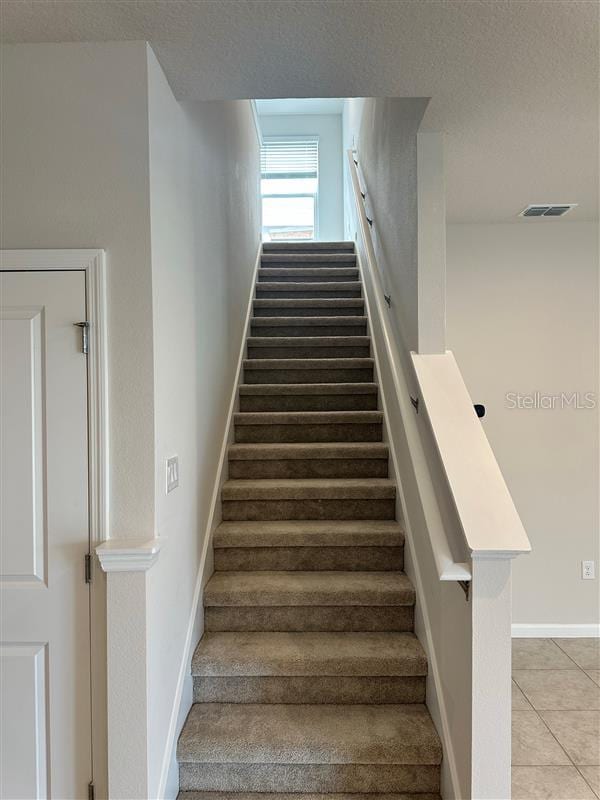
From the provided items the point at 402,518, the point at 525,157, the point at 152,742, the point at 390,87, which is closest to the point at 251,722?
the point at 152,742

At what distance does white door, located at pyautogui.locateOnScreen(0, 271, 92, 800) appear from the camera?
1.64 m

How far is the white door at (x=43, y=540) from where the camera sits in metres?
1.64

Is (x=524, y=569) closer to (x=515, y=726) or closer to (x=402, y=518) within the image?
(x=515, y=726)

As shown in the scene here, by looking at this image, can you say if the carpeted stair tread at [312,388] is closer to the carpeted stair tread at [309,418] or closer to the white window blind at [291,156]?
the carpeted stair tread at [309,418]

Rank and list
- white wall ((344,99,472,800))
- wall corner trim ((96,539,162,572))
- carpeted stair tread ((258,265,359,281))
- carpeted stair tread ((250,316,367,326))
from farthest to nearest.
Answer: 1. carpeted stair tread ((258,265,359,281))
2. carpeted stair tread ((250,316,367,326))
3. white wall ((344,99,472,800))
4. wall corner trim ((96,539,162,572))

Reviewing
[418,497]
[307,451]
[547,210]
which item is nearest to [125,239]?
[418,497]

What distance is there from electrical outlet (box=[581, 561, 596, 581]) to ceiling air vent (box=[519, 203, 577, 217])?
218cm

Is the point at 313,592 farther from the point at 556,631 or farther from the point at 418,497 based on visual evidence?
the point at 556,631

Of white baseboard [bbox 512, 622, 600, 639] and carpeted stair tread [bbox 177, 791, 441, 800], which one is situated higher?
carpeted stair tread [bbox 177, 791, 441, 800]

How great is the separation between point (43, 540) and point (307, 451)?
158cm

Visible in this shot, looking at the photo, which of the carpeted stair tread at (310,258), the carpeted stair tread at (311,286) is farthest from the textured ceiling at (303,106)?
the carpeted stair tread at (311,286)

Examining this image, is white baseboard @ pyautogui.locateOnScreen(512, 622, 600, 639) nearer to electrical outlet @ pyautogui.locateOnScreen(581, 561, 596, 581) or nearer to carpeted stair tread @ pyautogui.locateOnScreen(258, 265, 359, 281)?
electrical outlet @ pyautogui.locateOnScreen(581, 561, 596, 581)

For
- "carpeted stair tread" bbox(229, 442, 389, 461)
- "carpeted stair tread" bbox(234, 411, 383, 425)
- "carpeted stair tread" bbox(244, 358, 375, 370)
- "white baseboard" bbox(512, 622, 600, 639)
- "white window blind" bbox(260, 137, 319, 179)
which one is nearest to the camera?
"carpeted stair tread" bbox(229, 442, 389, 461)

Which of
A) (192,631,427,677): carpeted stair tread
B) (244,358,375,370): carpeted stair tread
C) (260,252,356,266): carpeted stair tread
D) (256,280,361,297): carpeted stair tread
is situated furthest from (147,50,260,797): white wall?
(260,252,356,266): carpeted stair tread
